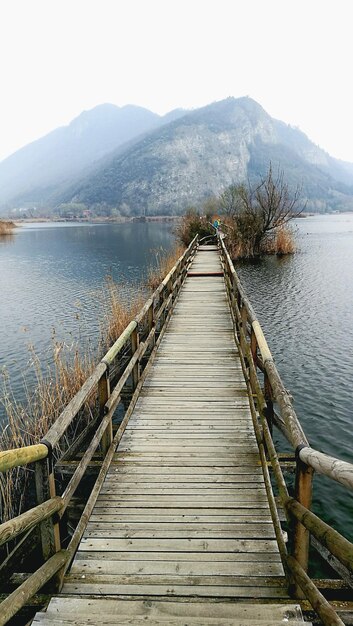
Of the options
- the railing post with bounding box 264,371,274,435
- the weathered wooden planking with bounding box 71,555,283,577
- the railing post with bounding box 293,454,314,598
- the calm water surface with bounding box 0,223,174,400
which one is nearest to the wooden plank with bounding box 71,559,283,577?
the weathered wooden planking with bounding box 71,555,283,577

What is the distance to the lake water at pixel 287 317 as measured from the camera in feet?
28.5

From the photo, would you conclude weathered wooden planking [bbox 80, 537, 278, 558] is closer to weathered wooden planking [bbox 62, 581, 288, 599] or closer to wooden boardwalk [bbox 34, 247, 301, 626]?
wooden boardwalk [bbox 34, 247, 301, 626]

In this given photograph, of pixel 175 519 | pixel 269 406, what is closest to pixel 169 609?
pixel 175 519

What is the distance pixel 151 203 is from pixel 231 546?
18313 cm

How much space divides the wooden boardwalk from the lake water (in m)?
2.54

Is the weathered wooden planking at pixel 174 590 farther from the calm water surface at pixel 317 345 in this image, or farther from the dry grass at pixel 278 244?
the dry grass at pixel 278 244

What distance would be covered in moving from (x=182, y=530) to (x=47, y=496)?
1.31 m

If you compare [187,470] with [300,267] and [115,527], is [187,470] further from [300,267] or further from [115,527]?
[300,267]

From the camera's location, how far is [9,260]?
3650 centimetres

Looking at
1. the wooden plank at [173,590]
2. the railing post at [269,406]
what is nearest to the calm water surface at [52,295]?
the railing post at [269,406]

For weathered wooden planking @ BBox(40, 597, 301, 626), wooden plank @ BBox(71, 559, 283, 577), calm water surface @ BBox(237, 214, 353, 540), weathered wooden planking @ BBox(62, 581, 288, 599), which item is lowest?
calm water surface @ BBox(237, 214, 353, 540)

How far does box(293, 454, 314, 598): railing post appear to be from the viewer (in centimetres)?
262

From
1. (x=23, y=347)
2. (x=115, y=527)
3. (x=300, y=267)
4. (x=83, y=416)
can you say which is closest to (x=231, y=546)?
(x=115, y=527)

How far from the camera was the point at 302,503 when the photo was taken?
8.75ft
